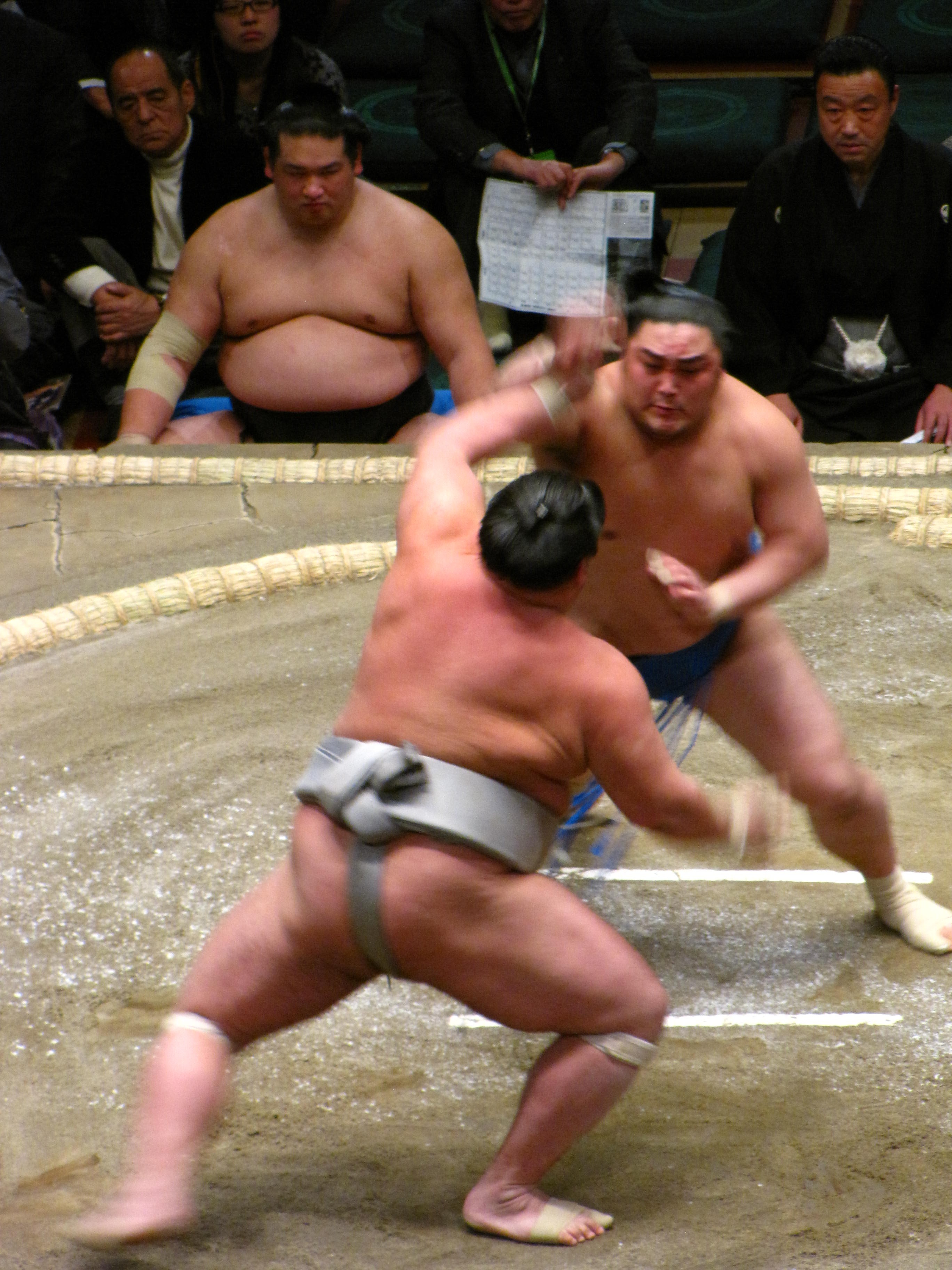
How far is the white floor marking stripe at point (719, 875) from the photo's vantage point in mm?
2168

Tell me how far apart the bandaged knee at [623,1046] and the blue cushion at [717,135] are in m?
3.40

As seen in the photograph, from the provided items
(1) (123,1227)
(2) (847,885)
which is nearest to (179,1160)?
(1) (123,1227)

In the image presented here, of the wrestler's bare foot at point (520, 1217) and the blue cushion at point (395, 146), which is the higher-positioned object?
the blue cushion at point (395, 146)

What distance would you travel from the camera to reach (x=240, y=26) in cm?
349

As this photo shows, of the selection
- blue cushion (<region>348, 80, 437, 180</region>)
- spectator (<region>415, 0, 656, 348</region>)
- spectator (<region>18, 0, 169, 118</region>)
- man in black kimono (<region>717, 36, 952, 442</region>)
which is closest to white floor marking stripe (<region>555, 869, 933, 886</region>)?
man in black kimono (<region>717, 36, 952, 442</region>)

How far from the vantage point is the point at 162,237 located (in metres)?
3.60

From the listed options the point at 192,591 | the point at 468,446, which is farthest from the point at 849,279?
the point at 468,446

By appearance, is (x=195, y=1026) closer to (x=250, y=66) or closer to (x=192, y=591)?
(x=192, y=591)

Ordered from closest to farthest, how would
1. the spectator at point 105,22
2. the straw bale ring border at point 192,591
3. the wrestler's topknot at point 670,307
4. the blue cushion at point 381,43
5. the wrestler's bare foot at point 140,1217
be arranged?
the wrestler's bare foot at point 140,1217, the wrestler's topknot at point 670,307, the straw bale ring border at point 192,591, the spectator at point 105,22, the blue cushion at point 381,43

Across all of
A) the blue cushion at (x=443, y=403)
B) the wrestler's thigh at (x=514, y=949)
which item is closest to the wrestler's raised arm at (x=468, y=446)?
the wrestler's thigh at (x=514, y=949)

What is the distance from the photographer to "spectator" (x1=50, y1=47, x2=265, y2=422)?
135 inches

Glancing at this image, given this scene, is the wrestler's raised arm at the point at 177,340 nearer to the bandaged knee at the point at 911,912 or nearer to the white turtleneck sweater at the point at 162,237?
the white turtleneck sweater at the point at 162,237

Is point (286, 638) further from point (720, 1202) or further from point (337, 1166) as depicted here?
point (720, 1202)

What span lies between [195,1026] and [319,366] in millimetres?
2003
